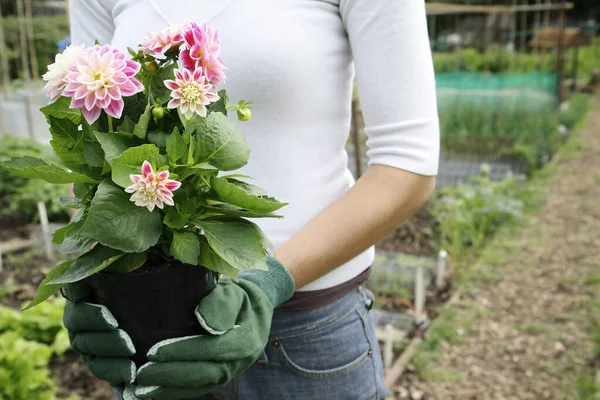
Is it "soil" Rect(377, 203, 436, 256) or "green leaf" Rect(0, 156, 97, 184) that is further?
"soil" Rect(377, 203, 436, 256)

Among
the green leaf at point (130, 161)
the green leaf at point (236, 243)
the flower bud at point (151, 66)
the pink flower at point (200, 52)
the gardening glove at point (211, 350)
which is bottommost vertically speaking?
the gardening glove at point (211, 350)

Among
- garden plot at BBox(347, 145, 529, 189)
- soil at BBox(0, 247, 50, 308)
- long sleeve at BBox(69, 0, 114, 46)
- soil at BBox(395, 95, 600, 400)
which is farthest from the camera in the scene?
garden plot at BBox(347, 145, 529, 189)

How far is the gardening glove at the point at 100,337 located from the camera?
87cm

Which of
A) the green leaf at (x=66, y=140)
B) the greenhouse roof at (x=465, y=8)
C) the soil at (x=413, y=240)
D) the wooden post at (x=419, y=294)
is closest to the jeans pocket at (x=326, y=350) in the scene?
the green leaf at (x=66, y=140)

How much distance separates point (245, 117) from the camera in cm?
90

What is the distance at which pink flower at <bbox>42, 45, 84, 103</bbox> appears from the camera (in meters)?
0.83

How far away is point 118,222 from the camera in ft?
2.63

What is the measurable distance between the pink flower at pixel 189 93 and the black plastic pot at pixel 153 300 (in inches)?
8.4

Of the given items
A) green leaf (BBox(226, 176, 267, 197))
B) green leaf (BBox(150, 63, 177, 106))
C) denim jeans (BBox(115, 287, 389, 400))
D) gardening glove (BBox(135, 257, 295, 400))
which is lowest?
denim jeans (BBox(115, 287, 389, 400))

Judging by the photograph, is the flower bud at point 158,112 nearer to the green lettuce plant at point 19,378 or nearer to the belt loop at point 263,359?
the belt loop at point 263,359

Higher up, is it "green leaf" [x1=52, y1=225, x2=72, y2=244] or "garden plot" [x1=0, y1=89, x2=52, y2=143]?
"green leaf" [x1=52, y1=225, x2=72, y2=244]

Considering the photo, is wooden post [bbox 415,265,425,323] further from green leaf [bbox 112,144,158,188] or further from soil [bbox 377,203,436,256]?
green leaf [bbox 112,144,158,188]

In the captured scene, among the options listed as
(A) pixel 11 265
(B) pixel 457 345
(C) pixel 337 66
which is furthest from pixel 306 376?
(A) pixel 11 265

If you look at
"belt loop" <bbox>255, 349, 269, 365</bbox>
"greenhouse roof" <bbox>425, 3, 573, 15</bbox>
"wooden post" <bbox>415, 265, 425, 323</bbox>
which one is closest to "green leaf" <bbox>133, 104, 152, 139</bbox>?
"belt loop" <bbox>255, 349, 269, 365</bbox>
